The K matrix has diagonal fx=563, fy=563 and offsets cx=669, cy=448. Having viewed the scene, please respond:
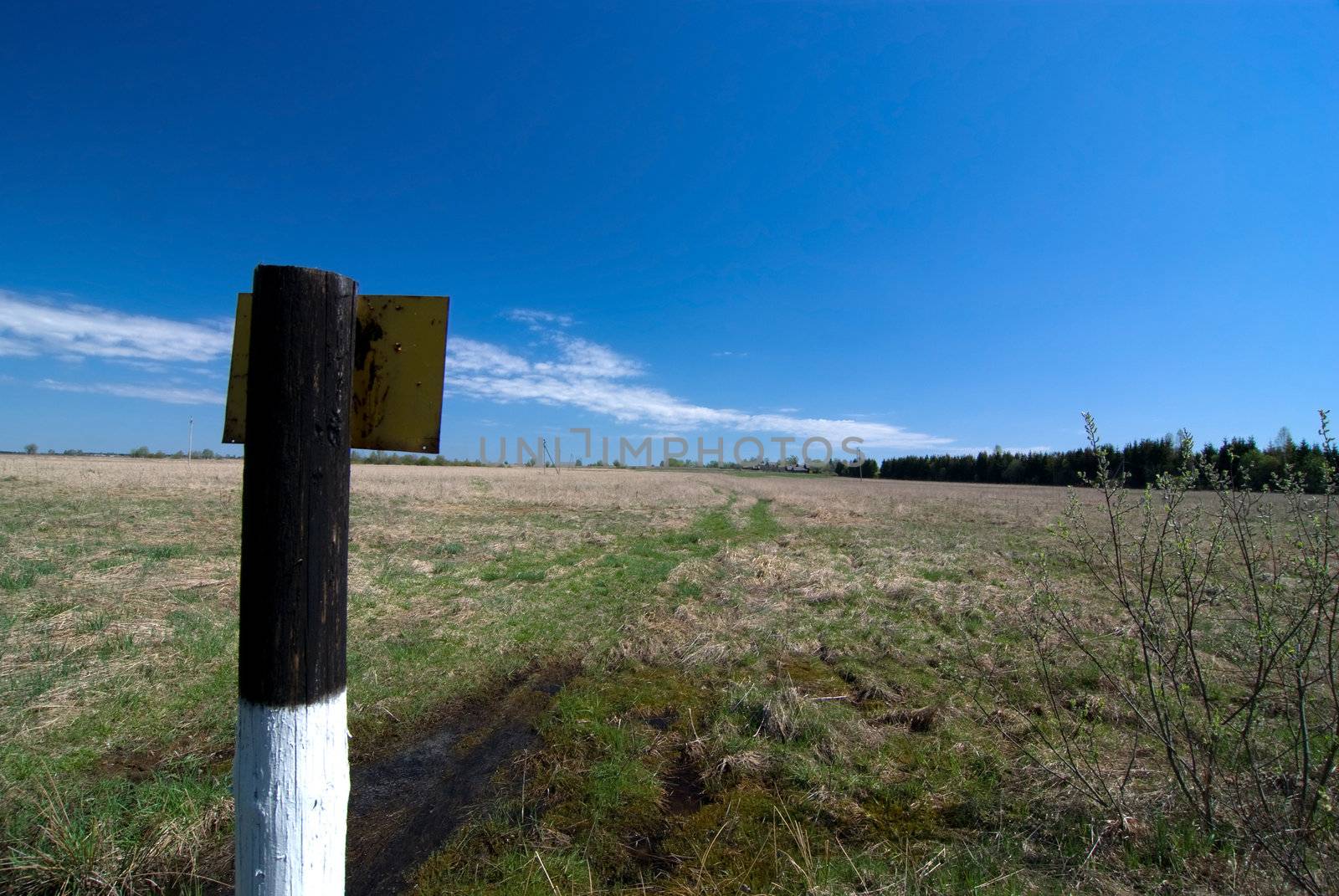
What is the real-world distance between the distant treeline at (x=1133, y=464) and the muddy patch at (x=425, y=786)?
13.2 feet

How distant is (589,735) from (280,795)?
10.8 ft

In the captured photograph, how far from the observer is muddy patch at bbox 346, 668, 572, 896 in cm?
316

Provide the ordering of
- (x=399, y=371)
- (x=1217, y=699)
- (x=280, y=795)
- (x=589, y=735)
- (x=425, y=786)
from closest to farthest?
1. (x=280, y=795)
2. (x=399, y=371)
3. (x=425, y=786)
4. (x=589, y=735)
5. (x=1217, y=699)

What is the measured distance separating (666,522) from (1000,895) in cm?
1780

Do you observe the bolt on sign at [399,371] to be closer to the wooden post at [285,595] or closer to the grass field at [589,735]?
the wooden post at [285,595]

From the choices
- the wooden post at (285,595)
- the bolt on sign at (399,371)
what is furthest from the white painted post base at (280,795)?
the bolt on sign at (399,371)

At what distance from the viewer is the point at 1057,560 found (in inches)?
543

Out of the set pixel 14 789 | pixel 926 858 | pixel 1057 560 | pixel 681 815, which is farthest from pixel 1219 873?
pixel 1057 560

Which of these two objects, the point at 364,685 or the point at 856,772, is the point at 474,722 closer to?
the point at 364,685

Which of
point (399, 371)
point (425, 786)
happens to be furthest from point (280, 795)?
point (425, 786)

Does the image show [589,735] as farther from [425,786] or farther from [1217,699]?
[1217,699]

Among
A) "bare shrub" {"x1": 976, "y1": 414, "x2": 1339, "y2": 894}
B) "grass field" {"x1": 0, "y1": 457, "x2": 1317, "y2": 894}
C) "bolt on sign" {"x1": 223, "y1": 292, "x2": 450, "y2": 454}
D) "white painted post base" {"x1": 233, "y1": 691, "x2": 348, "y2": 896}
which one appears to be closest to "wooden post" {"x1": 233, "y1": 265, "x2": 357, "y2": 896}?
"white painted post base" {"x1": 233, "y1": 691, "x2": 348, "y2": 896}

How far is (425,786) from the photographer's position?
3.93m

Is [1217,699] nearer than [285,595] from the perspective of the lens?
No
